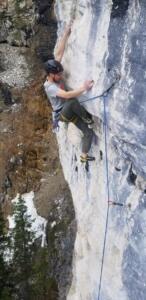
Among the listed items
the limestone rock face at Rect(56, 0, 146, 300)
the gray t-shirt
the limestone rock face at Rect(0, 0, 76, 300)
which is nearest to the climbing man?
the gray t-shirt

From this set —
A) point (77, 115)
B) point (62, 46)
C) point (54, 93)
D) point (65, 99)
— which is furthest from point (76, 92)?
point (62, 46)

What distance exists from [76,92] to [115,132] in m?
1.13

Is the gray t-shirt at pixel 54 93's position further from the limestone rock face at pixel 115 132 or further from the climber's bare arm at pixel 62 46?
the climber's bare arm at pixel 62 46

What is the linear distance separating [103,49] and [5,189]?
1261 cm

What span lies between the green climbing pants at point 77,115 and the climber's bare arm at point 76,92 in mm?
234

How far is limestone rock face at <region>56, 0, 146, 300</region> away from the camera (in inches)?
395

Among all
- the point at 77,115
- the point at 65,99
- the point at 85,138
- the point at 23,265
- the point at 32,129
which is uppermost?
the point at 65,99

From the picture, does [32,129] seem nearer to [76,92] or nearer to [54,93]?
[54,93]

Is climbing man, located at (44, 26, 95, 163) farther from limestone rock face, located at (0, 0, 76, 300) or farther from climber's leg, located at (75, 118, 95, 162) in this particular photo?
limestone rock face, located at (0, 0, 76, 300)

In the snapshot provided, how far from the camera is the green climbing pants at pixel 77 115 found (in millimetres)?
11531

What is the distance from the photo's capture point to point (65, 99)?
1162cm

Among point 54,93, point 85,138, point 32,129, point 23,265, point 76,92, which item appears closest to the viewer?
point 76,92

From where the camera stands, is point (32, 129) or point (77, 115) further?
point (32, 129)

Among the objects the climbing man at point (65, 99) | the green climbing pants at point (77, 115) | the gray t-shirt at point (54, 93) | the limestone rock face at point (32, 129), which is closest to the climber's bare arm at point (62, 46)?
the climbing man at point (65, 99)
